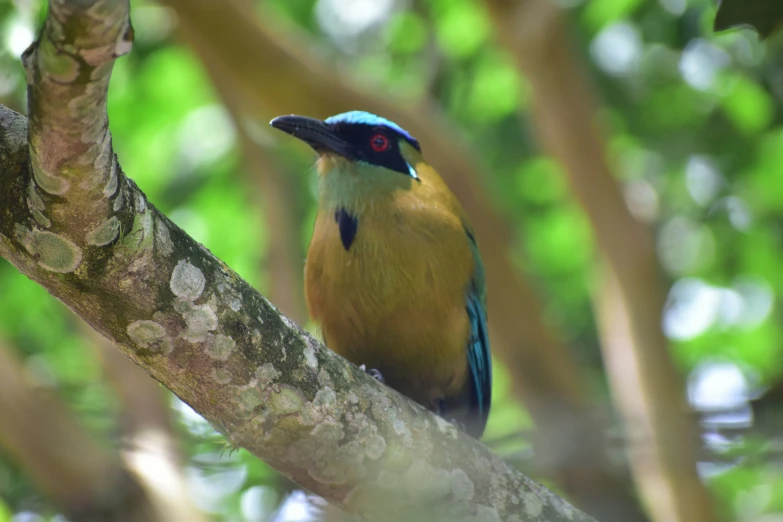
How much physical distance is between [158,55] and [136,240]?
5.10 m

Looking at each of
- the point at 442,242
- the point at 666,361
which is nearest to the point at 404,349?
the point at 442,242

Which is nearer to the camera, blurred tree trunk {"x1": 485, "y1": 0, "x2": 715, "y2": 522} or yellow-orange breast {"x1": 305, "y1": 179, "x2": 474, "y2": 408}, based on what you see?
yellow-orange breast {"x1": 305, "y1": 179, "x2": 474, "y2": 408}

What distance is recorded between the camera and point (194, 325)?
2316 mm

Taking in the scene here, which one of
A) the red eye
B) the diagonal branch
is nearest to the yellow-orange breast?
the red eye

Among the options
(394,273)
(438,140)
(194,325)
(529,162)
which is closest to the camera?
(194,325)

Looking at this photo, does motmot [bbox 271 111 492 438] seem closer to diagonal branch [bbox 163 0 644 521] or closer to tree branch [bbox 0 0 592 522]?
tree branch [bbox 0 0 592 522]

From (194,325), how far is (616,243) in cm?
424

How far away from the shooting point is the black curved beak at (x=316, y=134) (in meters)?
4.19

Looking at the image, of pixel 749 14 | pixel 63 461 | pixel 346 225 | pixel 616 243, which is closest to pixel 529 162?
pixel 616 243

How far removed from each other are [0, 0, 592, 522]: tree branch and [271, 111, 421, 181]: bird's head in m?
1.58

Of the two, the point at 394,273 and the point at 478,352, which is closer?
the point at 394,273

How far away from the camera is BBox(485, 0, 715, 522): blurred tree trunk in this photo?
5.64 m

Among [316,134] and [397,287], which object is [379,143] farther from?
[397,287]

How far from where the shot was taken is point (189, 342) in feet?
7.63
